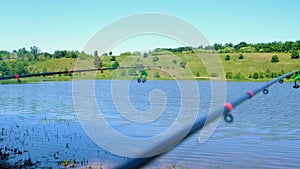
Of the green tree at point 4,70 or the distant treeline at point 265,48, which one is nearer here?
the green tree at point 4,70

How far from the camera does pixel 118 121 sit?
24.2 m

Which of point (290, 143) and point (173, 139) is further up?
point (173, 139)

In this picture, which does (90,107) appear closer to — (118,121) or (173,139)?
(118,121)

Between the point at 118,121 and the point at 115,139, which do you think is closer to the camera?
the point at 115,139

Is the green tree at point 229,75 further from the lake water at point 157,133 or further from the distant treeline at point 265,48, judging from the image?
the lake water at point 157,133

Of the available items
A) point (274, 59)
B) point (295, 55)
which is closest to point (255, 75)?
point (274, 59)

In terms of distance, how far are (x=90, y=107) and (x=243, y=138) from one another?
1621cm

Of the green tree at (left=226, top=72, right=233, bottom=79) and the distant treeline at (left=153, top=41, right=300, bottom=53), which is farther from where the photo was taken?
the distant treeline at (left=153, top=41, right=300, bottom=53)

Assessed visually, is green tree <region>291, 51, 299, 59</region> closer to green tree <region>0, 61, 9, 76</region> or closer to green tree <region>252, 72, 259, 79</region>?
green tree <region>252, 72, 259, 79</region>

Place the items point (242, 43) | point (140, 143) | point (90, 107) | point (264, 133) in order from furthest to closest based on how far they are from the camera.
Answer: point (242, 43), point (90, 107), point (264, 133), point (140, 143)

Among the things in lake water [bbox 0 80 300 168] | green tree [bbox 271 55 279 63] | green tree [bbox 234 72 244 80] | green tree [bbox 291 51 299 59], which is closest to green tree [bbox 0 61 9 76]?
green tree [bbox 234 72 244 80]

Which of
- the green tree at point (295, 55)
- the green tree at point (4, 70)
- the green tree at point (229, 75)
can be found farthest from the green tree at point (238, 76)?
the green tree at point (4, 70)

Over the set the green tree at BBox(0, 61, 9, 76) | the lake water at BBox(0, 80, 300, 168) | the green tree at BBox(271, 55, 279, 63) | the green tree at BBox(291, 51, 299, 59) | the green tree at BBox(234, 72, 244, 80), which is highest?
the green tree at BBox(291, 51, 299, 59)

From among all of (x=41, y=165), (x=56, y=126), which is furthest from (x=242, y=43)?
(x=41, y=165)
